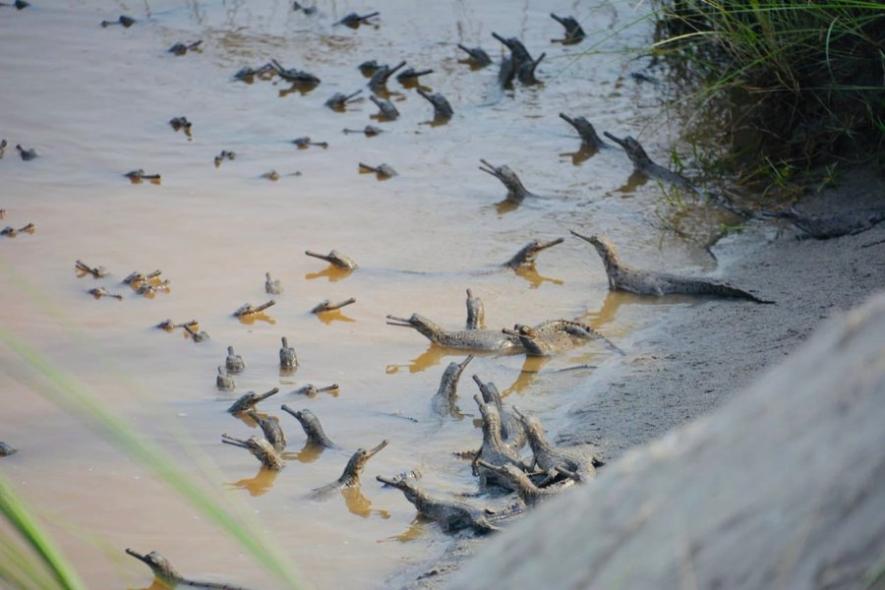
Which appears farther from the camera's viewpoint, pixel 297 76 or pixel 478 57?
pixel 478 57

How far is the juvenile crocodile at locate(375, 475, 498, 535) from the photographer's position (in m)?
5.01

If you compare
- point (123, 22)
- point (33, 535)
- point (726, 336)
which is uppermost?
point (33, 535)

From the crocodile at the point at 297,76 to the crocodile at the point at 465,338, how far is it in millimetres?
5889

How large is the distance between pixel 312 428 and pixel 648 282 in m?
2.66

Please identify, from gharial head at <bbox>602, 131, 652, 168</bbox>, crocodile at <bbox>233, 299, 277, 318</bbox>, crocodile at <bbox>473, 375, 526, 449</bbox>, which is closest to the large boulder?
Result: crocodile at <bbox>473, 375, 526, 449</bbox>

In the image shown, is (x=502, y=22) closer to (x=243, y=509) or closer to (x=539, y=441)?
(x=539, y=441)

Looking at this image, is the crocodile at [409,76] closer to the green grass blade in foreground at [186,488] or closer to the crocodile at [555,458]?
the crocodile at [555,458]

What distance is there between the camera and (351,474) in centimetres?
565

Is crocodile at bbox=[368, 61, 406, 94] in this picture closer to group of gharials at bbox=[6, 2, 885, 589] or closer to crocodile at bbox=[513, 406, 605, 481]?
group of gharials at bbox=[6, 2, 885, 589]

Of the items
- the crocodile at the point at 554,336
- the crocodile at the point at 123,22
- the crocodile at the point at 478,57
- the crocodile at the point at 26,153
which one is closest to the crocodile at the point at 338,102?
the crocodile at the point at 478,57

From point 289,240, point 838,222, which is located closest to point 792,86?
point 838,222

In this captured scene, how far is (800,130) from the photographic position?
8883mm

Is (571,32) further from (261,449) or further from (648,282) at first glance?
(261,449)

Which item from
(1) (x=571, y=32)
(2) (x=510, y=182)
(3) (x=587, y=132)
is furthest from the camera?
(1) (x=571, y=32)
